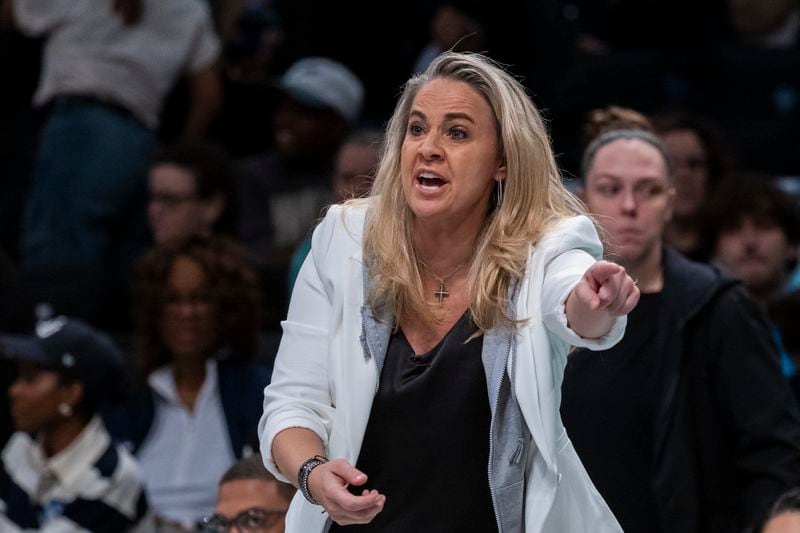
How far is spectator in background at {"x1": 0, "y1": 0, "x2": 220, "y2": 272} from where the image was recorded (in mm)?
6516

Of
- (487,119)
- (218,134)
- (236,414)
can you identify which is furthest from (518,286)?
(218,134)

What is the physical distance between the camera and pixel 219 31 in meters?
7.59

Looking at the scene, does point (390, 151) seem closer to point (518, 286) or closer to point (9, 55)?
point (518, 286)

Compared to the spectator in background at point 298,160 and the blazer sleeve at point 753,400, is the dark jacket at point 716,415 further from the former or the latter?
the spectator in background at point 298,160

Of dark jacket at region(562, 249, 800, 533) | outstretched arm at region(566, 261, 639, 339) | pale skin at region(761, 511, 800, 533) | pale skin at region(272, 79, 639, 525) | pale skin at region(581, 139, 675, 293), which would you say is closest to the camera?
outstretched arm at region(566, 261, 639, 339)

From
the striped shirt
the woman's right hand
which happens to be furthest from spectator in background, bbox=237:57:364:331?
the woman's right hand

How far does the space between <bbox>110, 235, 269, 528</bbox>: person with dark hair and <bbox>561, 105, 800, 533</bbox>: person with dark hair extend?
1.65 meters

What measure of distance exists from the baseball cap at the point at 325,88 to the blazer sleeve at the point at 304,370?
3.96 metres

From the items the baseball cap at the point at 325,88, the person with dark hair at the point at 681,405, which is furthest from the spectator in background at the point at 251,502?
the baseball cap at the point at 325,88

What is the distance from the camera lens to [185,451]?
520cm

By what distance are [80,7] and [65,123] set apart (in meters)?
0.56

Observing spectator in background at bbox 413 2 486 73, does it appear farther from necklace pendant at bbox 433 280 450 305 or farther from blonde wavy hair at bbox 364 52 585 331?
necklace pendant at bbox 433 280 450 305

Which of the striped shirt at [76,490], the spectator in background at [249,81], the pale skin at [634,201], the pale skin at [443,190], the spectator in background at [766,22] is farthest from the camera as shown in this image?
the spectator in background at [766,22]

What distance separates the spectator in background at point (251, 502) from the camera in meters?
3.88
